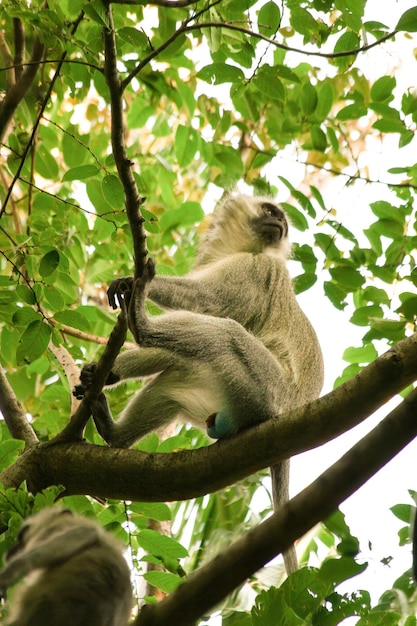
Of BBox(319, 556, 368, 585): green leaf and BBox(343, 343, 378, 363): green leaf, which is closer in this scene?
BBox(319, 556, 368, 585): green leaf

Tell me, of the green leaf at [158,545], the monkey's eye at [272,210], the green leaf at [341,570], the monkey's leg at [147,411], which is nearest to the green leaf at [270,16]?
the monkey's leg at [147,411]

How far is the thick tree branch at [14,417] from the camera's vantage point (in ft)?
18.4

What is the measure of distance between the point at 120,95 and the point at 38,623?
274 cm

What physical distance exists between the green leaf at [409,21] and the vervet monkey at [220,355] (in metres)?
2.26

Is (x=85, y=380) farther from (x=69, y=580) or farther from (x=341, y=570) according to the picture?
(x=69, y=580)

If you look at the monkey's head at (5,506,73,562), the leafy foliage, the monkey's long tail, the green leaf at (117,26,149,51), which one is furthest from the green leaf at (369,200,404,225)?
the monkey's head at (5,506,73,562)

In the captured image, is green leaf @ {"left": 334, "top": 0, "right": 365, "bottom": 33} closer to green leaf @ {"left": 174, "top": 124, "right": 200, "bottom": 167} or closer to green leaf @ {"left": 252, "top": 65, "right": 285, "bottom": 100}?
green leaf @ {"left": 252, "top": 65, "right": 285, "bottom": 100}

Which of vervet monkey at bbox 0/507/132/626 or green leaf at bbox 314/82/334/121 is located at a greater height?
green leaf at bbox 314/82/334/121

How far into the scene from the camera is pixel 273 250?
805cm

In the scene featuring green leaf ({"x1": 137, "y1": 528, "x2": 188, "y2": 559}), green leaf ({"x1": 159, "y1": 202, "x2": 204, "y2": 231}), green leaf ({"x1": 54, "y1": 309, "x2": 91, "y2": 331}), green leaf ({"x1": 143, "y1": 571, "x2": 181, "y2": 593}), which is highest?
green leaf ({"x1": 159, "y1": 202, "x2": 204, "y2": 231})

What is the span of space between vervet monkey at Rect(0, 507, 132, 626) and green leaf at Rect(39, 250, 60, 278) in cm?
201

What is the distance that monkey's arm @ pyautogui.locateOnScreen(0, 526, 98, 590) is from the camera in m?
3.01

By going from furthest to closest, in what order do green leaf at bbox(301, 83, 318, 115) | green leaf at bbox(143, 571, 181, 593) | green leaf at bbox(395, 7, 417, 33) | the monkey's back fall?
1. green leaf at bbox(301, 83, 318, 115)
2. green leaf at bbox(143, 571, 181, 593)
3. green leaf at bbox(395, 7, 417, 33)
4. the monkey's back

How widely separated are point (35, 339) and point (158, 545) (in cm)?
145
